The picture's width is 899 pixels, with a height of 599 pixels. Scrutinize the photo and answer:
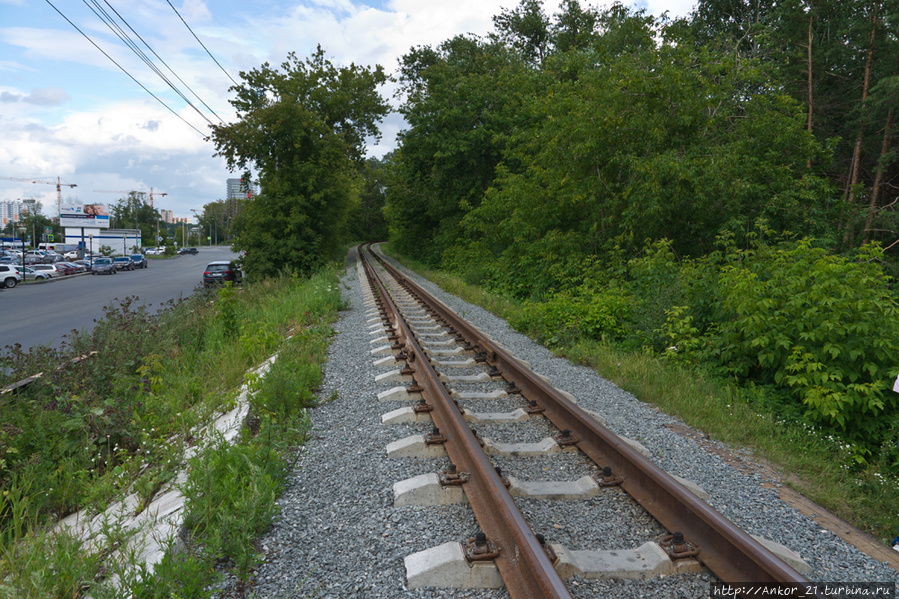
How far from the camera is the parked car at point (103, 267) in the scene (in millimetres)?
50531

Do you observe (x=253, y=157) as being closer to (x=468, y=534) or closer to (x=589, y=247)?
(x=589, y=247)

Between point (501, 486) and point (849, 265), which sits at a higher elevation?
point (849, 265)

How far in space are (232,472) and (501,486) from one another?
1869 mm

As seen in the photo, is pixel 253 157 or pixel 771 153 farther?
pixel 253 157

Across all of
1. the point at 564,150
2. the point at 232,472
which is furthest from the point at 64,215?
the point at 232,472

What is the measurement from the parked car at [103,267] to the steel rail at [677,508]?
56.3 meters

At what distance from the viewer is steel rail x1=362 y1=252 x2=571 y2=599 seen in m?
2.54

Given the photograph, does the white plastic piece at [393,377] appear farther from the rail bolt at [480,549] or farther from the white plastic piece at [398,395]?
the rail bolt at [480,549]

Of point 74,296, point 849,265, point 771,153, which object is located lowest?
point 74,296

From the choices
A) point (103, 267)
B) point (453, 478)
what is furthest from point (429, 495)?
point (103, 267)

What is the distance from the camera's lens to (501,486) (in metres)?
3.35

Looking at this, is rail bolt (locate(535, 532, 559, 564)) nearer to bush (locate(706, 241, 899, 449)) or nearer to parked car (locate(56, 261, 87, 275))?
bush (locate(706, 241, 899, 449))

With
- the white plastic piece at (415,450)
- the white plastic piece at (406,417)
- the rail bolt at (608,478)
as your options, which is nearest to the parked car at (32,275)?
the white plastic piece at (406,417)

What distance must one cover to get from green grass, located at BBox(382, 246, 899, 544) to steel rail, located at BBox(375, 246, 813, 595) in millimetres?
1392
